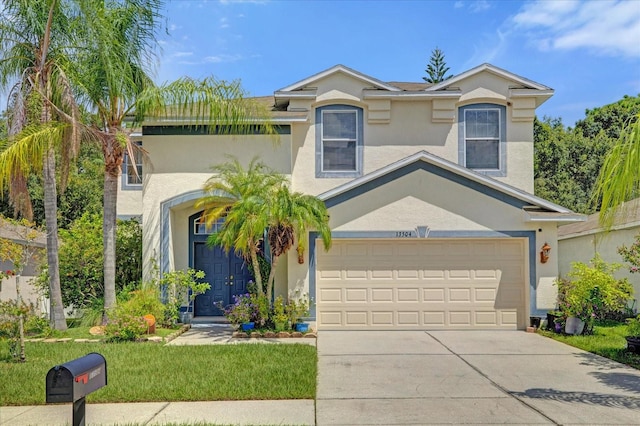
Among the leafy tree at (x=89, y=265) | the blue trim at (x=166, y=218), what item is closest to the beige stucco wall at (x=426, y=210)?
the blue trim at (x=166, y=218)

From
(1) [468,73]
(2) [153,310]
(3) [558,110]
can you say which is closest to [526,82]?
(1) [468,73]

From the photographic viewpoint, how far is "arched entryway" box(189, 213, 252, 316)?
1519 centimetres

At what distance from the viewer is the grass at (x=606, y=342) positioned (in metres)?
10.1

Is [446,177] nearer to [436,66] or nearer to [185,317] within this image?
[185,317]

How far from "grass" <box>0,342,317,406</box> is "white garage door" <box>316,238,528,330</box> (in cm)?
293

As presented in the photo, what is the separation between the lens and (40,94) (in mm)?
12289

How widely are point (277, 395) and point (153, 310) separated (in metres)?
6.59

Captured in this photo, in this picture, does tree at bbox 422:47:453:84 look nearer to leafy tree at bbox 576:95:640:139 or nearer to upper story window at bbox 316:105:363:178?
leafy tree at bbox 576:95:640:139

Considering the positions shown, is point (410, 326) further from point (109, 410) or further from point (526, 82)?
point (109, 410)

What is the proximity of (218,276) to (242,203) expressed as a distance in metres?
3.81

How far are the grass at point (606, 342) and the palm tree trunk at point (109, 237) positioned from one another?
34.2 ft

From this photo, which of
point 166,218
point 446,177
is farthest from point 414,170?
point 166,218

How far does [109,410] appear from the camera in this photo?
6934mm

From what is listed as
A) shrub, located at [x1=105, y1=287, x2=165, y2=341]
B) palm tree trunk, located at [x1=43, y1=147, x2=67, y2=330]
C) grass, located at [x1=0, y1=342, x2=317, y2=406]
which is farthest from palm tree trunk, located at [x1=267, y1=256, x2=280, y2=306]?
palm tree trunk, located at [x1=43, y1=147, x2=67, y2=330]
